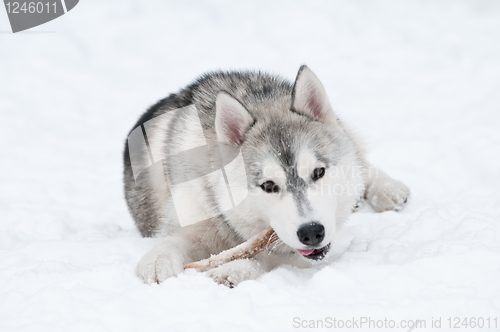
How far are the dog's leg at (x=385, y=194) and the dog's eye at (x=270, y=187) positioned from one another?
147 cm

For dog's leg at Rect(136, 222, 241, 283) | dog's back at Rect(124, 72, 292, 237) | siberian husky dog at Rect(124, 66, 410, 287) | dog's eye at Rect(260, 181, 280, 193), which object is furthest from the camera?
dog's back at Rect(124, 72, 292, 237)

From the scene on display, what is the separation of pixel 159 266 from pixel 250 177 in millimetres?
744

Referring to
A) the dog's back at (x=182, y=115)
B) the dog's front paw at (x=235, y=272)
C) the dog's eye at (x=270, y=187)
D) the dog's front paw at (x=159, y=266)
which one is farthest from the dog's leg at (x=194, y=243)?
the dog's eye at (x=270, y=187)

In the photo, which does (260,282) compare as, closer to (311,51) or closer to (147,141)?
(147,141)

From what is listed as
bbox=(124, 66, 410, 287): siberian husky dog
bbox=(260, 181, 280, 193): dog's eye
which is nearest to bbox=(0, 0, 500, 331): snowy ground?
bbox=(124, 66, 410, 287): siberian husky dog

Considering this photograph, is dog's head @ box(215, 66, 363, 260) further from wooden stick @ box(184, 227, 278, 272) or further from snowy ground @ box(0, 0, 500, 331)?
snowy ground @ box(0, 0, 500, 331)

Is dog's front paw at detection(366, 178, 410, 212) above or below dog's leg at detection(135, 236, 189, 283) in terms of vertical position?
below

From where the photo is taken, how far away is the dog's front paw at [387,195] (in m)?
3.66

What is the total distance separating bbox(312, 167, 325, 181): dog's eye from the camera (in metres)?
2.50

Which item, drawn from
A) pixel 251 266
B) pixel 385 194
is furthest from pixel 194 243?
pixel 385 194

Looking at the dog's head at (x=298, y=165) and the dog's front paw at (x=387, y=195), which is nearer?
the dog's head at (x=298, y=165)

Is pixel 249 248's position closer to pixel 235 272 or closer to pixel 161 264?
pixel 235 272

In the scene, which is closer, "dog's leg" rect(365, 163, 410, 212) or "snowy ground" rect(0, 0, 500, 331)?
"snowy ground" rect(0, 0, 500, 331)

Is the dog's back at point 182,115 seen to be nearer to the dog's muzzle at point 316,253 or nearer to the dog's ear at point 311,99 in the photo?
the dog's ear at point 311,99
